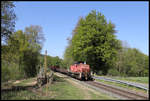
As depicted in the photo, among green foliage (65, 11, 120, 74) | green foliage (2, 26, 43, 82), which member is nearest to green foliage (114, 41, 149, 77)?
green foliage (65, 11, 120, 74)

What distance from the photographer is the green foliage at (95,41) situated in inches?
1366

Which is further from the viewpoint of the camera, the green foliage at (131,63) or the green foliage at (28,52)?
the green foliage at (131,63)

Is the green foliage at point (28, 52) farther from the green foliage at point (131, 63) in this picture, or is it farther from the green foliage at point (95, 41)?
the green foliage at point (131, 63)

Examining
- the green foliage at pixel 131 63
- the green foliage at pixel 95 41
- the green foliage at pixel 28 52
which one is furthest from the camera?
the green foliage at pixel 131 63

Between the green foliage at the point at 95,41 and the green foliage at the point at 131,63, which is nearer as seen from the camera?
the green foliage at the point at 95,41

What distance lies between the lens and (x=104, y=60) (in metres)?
35.2

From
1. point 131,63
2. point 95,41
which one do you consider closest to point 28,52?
point 95,41

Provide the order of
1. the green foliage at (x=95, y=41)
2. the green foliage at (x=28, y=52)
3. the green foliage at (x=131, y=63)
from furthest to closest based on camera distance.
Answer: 1. the green foliage at (x=131, y=63)
2. the green foliage at (x=95, y=41)
3. the green foliage at (x=28, y=52)

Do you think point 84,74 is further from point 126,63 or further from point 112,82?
point 126,63

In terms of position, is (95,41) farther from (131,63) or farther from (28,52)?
(131,63)

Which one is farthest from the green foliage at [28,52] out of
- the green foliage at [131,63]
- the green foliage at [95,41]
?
the green foliage at [131,63]

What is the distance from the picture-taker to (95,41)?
1409 inches

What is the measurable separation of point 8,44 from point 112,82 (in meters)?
14.7

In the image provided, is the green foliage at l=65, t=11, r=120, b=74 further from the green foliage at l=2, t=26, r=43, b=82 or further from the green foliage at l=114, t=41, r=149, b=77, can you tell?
the green foliage at l=114, t=41, r=149, b=77
